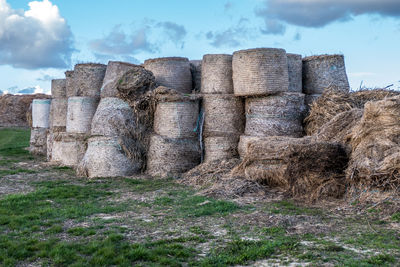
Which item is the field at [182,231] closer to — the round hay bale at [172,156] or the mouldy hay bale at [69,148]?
the round hay bale at [172,156]

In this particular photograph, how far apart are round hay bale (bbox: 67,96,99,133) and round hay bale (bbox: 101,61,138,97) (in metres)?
0.88

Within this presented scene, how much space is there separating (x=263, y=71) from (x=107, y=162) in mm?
4538

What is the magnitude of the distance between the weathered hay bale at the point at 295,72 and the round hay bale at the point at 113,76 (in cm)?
443

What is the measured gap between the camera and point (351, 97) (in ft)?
33.1

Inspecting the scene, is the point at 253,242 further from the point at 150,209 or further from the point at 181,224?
the point at 150,209

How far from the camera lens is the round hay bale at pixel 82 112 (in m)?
12.8

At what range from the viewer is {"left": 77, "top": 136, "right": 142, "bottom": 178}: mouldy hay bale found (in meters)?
10.8

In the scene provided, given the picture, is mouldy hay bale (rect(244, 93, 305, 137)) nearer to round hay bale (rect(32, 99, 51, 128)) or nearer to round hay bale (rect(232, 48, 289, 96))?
round hay bale (rect(232, 48, 289, 96))

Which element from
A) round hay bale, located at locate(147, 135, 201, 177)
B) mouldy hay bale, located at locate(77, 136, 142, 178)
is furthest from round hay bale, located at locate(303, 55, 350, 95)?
mouldy hay bale, located at locate(77, 136, 142, 178)

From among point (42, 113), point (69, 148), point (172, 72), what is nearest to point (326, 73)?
point (172, 72)

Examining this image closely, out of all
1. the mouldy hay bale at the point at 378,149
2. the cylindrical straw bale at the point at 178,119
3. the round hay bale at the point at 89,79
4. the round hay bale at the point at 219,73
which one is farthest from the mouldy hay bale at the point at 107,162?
the mouldy hay bale at the point at 378,149

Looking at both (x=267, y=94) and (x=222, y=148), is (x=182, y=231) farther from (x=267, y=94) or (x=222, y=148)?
(x=267, y=94)

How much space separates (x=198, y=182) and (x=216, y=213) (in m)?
2.74

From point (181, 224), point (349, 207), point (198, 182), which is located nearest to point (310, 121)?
point (198, 182)
